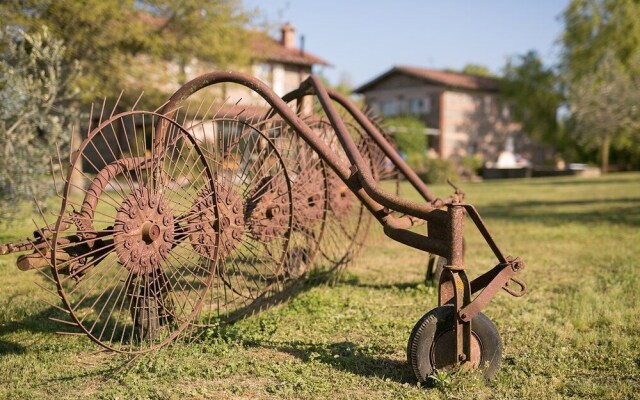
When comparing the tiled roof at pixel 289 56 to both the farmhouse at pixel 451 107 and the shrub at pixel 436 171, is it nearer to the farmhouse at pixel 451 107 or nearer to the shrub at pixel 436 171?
the shrub at pixel 436 171

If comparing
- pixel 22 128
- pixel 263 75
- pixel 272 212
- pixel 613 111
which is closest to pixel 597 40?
pixel 613 111

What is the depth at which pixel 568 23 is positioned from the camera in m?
39.4

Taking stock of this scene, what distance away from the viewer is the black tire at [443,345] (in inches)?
163

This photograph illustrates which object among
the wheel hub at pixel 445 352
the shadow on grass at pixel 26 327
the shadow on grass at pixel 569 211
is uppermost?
the shadow on grass at pixel 569 211

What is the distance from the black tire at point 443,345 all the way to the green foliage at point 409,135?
40.0 meters

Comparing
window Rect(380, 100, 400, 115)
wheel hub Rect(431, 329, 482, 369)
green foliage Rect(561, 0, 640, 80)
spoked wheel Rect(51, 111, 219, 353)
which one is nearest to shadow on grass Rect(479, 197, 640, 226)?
wheel hub Rect(431, 329, 482, 369)

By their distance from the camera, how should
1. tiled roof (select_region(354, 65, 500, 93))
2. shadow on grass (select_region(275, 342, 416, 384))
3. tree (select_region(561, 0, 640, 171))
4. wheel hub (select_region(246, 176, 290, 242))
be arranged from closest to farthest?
shadow on grass (select_region(275, 342, 416, 384)) → wheel hub (select_region(246, 176, 290, 242)) → tree (select_region(561, 0, 640, 171)) → tiled roof (select_region(354, 65, 500, 93))

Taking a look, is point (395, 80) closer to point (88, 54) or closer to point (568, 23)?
point (568, 23)

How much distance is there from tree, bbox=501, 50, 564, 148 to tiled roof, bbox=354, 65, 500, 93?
7.39 ft

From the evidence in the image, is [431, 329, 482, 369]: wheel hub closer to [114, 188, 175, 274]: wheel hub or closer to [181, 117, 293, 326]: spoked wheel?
[181, 117, 293, 326]: spoked wheel

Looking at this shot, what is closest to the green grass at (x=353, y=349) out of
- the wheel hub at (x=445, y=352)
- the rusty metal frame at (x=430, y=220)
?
the wheel hub at (x=445, y=352)

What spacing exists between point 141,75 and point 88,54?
5.40ft

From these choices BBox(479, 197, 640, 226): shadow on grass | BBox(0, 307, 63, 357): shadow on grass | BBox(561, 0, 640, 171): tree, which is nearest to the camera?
BBox(0, 307, 63, 357): shadow on grass

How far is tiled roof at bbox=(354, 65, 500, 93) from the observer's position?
49.1 meters
